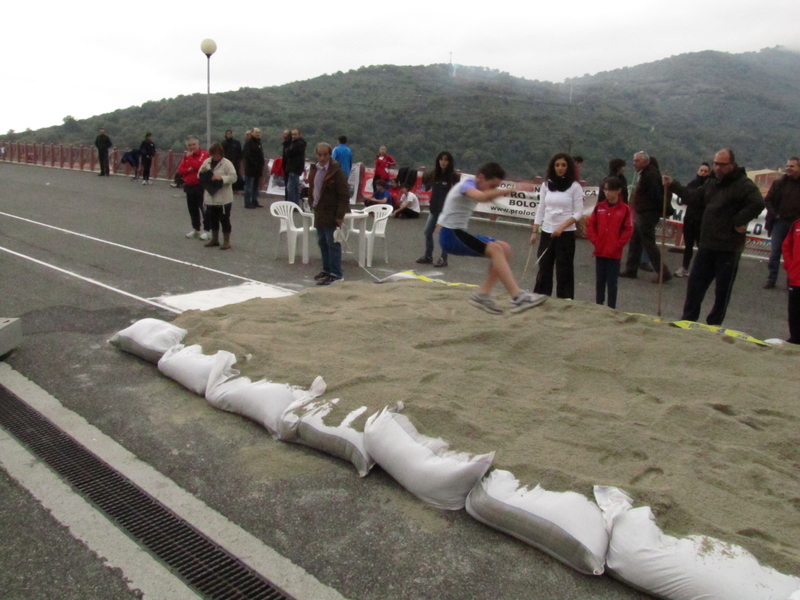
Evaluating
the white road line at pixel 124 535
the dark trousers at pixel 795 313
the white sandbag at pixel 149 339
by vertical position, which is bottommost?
the white road line at pixel 124 535

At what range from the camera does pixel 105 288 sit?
7.32 m

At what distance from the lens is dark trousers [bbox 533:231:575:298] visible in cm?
701

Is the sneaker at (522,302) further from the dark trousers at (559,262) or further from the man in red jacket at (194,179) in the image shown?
the man in red jacket at (194,179)

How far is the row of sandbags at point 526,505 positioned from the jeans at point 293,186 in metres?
11.2

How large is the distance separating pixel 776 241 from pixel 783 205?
696 mm

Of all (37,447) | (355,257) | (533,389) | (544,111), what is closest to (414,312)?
A: (533,389)

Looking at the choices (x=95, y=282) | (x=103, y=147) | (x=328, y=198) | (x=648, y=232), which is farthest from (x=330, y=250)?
(x=103, y=147)

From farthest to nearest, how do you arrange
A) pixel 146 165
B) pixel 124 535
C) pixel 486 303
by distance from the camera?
pixel 146 165
pixel 486 303
pixel 124 535

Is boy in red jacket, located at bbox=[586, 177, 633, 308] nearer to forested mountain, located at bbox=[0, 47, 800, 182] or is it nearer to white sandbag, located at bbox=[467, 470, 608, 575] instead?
white sandbag, located at bbox=[467, 470, 608, 575]

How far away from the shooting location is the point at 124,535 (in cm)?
289

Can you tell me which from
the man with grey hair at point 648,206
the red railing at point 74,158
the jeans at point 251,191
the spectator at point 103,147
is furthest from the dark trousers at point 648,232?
the spectator at point 103,147

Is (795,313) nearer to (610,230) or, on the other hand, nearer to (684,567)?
(610,230)

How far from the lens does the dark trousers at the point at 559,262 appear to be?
23.0 feet

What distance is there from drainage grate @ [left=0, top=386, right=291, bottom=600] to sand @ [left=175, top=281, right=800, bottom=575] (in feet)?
3.69
